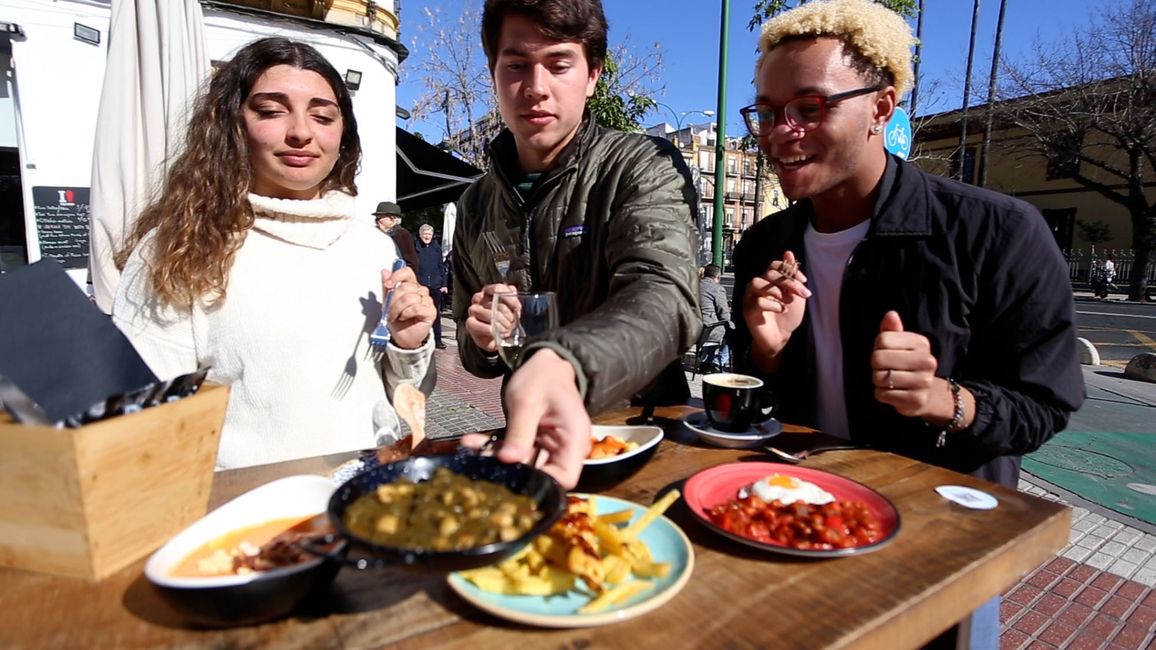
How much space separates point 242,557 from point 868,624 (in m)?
1.09

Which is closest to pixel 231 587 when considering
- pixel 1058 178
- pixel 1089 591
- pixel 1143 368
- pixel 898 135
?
pixel 1089 591

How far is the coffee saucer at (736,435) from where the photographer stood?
1.90 m

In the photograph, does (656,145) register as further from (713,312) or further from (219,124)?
(713,312)

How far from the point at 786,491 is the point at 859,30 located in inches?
64.0

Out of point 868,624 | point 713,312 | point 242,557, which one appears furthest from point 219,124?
point 713,312

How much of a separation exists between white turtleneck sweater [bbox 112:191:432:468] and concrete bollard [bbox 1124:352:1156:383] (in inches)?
402

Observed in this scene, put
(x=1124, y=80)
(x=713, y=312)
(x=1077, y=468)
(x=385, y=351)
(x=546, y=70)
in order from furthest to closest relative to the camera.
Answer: (x=1124, y=80)
(x=713, y=312)
(x=1077, y=468)
(x=385, y=351)
(x=546, y=70)

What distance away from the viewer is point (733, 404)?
195 cm

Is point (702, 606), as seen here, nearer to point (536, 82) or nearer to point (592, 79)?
point (536, 82)

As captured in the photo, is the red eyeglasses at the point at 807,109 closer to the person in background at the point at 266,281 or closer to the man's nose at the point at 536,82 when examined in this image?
the man's nose at the point at 536,82

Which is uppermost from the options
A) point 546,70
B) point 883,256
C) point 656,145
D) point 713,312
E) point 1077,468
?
point 546,70

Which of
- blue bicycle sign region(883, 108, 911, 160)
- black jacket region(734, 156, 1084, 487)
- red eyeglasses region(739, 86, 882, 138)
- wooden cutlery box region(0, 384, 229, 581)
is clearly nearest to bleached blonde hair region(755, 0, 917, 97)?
red eyeglasses region(739, 86, 882, 138)

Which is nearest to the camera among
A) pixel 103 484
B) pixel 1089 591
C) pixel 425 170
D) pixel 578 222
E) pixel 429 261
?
pixel 103 484

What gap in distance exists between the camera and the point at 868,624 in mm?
1012
